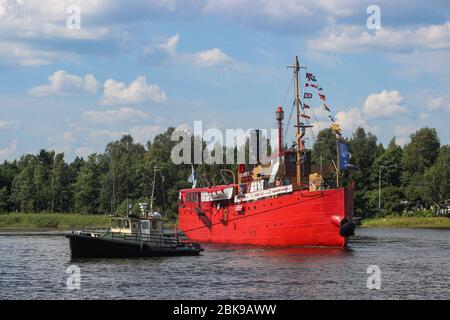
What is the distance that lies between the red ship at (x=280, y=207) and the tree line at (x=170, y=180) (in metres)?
59.9

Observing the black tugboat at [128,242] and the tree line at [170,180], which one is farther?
the tree line at [170,180]

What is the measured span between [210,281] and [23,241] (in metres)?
49.7

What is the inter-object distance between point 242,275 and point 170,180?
4204 inches

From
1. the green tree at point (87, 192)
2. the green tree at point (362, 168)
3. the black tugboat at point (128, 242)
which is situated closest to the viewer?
the black tugboat at point (128, 242)

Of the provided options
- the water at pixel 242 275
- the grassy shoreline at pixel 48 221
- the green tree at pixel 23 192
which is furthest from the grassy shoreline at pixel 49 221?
the water at pixel 242 275

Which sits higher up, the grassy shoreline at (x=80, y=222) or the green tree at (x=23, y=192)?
the green tree at (x=23, y=192)

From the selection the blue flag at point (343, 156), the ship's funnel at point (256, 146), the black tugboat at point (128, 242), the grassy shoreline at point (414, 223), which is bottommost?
the grassy shoreline at point (414, 223)

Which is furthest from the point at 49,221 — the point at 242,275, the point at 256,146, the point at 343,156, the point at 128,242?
the point at 242,275

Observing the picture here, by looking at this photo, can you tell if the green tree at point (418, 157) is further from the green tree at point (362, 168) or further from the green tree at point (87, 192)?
the green tree at point (87, 192)

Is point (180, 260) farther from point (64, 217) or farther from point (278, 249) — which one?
point (64, 217)

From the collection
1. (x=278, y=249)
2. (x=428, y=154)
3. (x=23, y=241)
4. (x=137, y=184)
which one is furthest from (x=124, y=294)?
(x=428, y=154)

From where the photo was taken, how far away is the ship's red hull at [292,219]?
7044 cm
